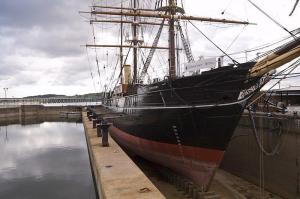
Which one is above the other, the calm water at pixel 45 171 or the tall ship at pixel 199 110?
the tall ship at pixel 199 110

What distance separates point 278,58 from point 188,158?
494 centimetres

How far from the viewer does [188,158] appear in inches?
511

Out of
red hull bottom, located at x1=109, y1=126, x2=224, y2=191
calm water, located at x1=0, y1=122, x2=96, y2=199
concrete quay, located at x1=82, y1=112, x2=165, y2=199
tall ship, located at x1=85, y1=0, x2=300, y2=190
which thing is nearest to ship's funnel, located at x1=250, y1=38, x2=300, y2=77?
tall ship, located at x1=85, y1=0, x2=300, y2=190

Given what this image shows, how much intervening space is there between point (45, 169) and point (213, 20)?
14.1 metres

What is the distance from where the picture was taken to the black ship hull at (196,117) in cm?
1159

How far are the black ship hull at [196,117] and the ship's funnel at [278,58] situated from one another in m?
0.47

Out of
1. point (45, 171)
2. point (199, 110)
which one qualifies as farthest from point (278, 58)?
point (45, 171)

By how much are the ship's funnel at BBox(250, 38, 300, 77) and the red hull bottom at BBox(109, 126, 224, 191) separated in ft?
9.91

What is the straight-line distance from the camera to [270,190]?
15047 mm

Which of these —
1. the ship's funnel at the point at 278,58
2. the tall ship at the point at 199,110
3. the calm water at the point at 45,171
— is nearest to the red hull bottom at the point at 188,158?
the tall ship at the point at 199,110

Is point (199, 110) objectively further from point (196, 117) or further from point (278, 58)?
point (278, 58)

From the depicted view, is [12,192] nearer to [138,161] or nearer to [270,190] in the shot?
[138,161]

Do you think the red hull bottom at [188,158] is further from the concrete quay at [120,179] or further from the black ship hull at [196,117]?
the concrete quay at [120,179]

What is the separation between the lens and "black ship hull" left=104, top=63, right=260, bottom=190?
11.6 m
